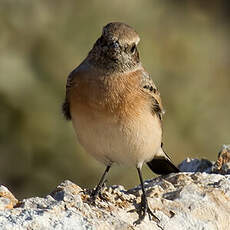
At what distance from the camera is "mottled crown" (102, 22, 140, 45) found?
7598mm

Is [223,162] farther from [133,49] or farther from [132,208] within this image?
[132,208]

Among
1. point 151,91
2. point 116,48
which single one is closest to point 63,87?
point 151,91

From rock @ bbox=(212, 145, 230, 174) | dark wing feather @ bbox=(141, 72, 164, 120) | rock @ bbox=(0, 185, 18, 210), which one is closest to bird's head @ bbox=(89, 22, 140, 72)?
dark wing feather @ bbox=(141, 72, 164, 120)

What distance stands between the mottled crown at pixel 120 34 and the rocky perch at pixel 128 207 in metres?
1.37

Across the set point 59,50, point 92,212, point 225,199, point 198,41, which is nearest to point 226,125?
point 198,41

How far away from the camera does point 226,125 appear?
550 inches

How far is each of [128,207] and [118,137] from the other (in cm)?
106

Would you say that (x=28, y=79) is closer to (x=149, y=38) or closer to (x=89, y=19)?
(x=89, y=19)

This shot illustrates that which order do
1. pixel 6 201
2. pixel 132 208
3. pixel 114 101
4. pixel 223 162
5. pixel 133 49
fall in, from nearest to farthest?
pixel 6 201 → pixel 132 208 → pixel 114 101 → pixel 133 49 → pixel 223 162

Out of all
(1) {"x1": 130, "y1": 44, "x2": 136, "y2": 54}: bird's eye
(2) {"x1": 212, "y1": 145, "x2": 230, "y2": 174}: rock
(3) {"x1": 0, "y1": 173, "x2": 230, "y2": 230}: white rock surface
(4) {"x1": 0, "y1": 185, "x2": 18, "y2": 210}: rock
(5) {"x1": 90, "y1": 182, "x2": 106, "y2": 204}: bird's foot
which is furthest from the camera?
(2) {"x1": 212, "y1": 145, "x2": 230, "y2": 174}: rock

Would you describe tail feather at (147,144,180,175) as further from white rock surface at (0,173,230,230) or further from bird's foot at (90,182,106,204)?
bird's foot at (90,182,106,204)

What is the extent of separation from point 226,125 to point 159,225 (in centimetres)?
764

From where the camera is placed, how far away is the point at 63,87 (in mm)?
12711

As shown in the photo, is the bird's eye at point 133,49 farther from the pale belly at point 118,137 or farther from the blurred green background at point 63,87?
the blurred green background at point 63,87
